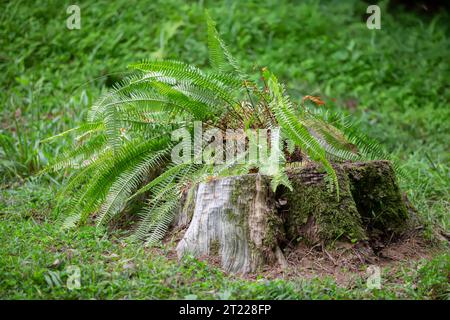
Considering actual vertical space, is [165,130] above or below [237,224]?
above

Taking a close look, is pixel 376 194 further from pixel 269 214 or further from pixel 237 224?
pixel 237 224

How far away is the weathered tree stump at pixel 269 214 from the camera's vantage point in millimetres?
3389

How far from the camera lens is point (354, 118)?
6.43 meters

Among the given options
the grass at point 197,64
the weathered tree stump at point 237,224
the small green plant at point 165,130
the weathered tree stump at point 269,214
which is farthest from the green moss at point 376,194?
the weathered tree stump at point 237,224

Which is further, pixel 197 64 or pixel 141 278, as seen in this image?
pixel 197 64

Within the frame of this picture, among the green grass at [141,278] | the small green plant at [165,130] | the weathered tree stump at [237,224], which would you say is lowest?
the green grass at [141,278]

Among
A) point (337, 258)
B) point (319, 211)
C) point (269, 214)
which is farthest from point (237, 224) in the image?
point (337, 258)

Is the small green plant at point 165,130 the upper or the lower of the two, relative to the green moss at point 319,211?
upper

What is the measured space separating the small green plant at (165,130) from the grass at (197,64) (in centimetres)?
28

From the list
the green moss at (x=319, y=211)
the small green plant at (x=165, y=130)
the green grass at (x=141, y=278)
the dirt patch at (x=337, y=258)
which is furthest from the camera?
the small green plant at (x=165, y=130)

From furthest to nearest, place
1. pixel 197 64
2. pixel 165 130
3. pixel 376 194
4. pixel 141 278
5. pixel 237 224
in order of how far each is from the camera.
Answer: pixel 197 64 < pixel 165 130 < pixel 376 194 < pixel 237 224 < pixel 141 278

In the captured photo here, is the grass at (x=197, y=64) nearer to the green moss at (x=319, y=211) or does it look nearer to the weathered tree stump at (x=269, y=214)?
the weathered tree stump at (x=269, y=214)

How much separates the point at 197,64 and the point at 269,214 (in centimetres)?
408

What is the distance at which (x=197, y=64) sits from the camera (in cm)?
718
